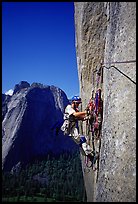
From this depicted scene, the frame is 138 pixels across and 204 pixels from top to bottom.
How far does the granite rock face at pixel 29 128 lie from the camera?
2275 inches

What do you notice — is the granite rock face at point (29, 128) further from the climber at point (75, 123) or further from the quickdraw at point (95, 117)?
the quickdraw at point (95, 117)

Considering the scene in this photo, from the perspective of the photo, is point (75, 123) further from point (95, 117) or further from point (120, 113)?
point (120, 113)

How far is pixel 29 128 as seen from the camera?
63.5 meters

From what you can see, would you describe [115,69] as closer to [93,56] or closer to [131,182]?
[131,182]

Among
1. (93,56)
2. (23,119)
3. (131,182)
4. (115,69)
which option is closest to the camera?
(131,182)

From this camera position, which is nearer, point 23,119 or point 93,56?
point 93,56

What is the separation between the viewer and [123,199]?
3.38 meters

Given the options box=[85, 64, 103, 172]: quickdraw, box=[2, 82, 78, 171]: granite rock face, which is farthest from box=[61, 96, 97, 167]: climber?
box=[2, 82, 78, 171]: granite rock face

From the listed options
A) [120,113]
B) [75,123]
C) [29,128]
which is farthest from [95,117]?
[29,128]

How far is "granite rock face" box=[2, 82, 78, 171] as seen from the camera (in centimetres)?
5778

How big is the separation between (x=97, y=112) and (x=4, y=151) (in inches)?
2170

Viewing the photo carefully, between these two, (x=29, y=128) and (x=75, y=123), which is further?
(x=29, y=128)

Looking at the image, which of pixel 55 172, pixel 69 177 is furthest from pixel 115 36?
pixel 55 172

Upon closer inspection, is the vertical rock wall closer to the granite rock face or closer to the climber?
the climber
